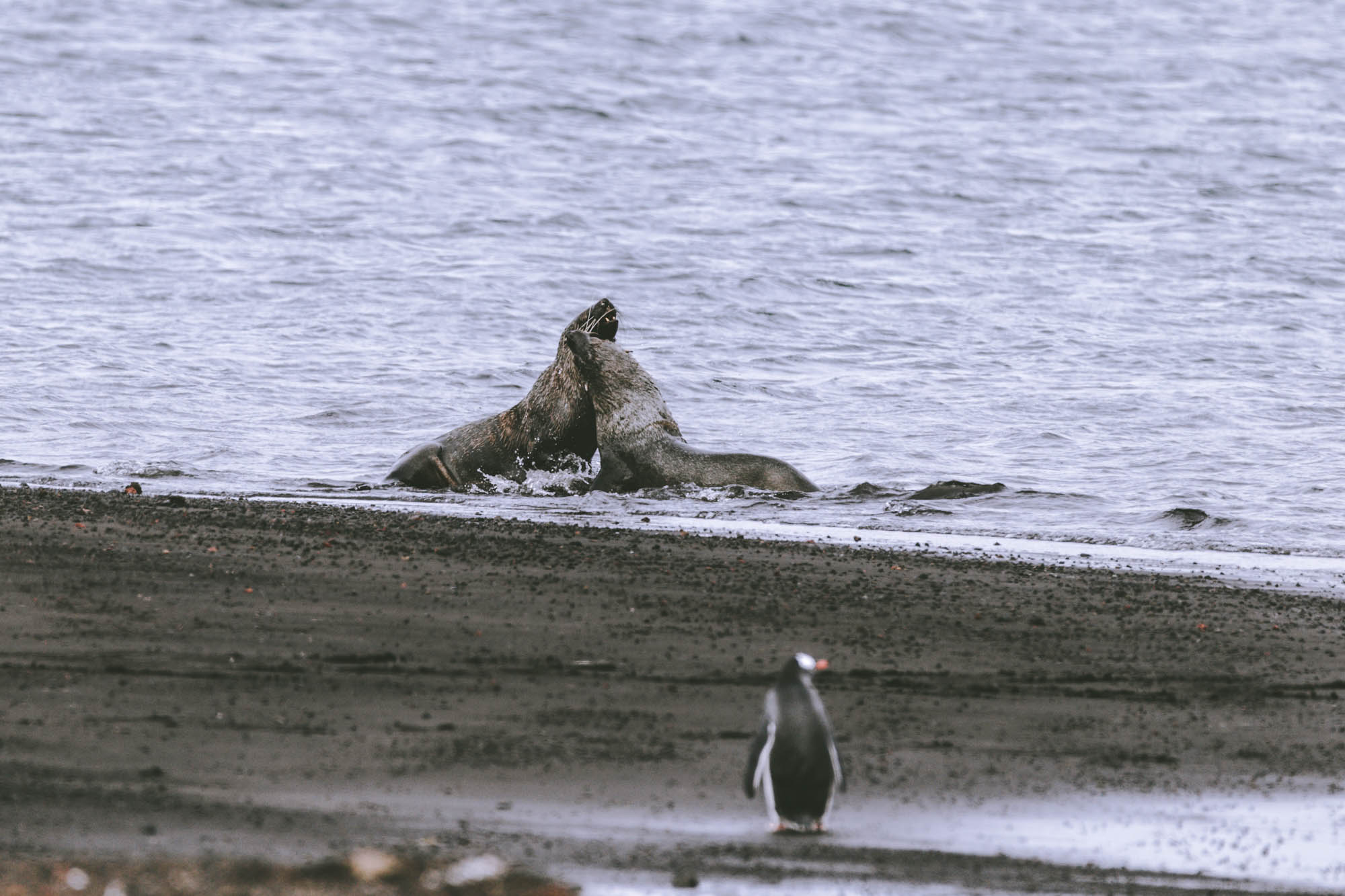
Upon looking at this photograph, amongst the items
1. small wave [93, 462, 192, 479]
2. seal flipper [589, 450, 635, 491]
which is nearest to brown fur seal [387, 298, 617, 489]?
seal flipper [589, 450, 635, 491]

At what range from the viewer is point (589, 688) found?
20.3 ft

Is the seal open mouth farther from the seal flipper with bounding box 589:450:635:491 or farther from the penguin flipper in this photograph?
the penguin flipper

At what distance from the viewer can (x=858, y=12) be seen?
48.0 metres

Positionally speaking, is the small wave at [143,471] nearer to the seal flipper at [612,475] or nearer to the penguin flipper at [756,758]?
the seal flipper at [612,475]

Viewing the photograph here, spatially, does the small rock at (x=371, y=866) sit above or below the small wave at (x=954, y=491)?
above

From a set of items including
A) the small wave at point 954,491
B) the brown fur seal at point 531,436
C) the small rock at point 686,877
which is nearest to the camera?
the small rock at point 686,877

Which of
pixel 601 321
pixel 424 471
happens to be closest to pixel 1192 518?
pixel 601 321

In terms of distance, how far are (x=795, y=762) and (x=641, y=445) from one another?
754cm

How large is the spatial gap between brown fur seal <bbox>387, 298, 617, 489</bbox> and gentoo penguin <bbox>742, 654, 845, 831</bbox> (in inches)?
299

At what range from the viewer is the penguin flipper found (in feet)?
16.4

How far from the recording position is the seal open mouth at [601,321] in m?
13.2

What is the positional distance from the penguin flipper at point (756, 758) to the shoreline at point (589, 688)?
0.38ft

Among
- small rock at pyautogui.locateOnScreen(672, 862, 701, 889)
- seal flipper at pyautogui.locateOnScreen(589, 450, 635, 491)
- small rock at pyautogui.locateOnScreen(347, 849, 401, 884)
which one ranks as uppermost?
small rock at pyautogui.locateOnScreen(347, 849, 401, 884)

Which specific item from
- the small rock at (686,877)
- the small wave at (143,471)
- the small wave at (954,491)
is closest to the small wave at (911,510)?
the small wave at (954,491)
